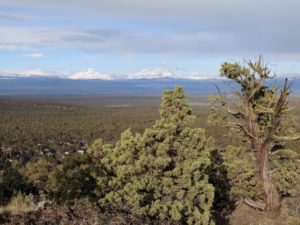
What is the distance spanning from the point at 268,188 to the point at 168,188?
6071mm

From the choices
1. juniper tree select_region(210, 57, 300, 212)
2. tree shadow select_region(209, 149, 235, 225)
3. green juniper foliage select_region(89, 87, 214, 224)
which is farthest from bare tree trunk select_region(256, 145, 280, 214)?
green juniper foliage select_region(89, 87, 214, 224)

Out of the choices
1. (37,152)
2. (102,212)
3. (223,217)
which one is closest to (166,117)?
(223,217)

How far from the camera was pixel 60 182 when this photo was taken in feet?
48.3

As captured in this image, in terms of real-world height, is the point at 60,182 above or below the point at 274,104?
below

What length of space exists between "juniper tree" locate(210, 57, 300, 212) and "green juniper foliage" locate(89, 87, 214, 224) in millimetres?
4048

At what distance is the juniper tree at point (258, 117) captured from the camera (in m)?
17.3

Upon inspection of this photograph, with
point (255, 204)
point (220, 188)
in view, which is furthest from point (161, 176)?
point (255, 204)

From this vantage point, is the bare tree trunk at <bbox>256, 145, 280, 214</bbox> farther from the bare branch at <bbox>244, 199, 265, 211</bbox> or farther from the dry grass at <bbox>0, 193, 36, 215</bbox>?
the dry grass at <bbox>0, 193, 36, 215</bbox>

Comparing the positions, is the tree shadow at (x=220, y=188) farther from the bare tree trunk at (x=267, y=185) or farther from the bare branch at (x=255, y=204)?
the bare tree trunk at (x=267, y=185)

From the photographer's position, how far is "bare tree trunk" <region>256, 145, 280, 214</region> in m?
17.3

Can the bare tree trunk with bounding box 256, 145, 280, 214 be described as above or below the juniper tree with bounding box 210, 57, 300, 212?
below

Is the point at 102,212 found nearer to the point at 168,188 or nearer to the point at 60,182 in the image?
the point at 168,188

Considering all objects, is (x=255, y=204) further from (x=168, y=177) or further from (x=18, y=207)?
(x=18, y=207)

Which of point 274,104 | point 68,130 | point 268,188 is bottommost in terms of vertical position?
point 68,130
